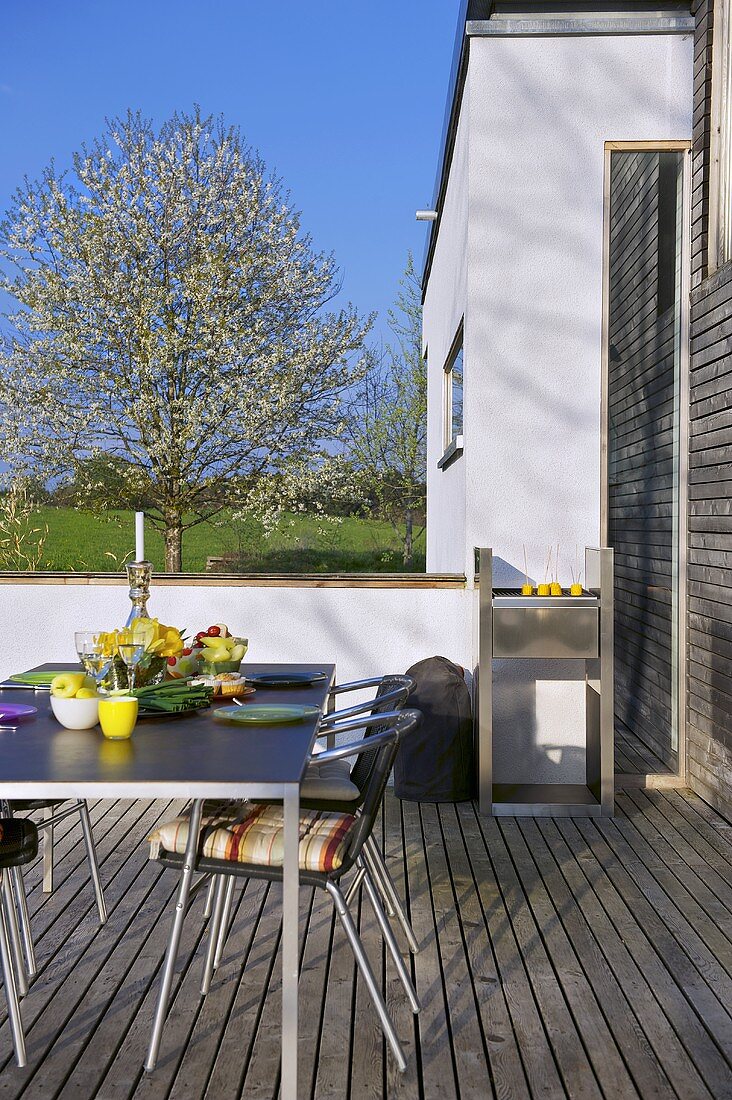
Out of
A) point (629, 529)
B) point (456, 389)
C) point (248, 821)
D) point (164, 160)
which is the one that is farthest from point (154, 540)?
point (248, 821)

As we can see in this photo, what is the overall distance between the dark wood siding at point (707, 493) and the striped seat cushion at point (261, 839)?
2.39 metres

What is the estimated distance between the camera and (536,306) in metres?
4.72

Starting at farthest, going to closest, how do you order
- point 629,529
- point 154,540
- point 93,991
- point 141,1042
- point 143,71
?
point 143,71
point 154,540
point 629,529
point 93,991
point 141,1042

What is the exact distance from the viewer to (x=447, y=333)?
700 cm

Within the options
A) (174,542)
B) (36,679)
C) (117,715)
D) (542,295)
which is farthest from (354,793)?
(174,542)

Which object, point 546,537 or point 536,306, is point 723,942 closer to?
A: point 546,537

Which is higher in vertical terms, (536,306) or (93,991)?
(536,306)

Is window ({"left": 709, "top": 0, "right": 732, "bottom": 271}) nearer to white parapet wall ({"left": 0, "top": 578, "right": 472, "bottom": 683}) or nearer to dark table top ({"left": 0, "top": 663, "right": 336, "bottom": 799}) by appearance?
white parapet wall ({"left": 0, "top": 578, "right": 472, "bottom": 683})

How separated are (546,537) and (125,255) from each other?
8.58m

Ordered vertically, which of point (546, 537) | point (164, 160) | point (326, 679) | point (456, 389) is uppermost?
point (164, 160)

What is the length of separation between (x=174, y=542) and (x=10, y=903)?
30.7ft

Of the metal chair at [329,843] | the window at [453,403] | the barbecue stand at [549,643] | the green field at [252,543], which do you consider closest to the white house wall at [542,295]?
the barbecue stand at [549,643]

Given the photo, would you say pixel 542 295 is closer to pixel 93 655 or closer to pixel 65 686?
pixel 93 655

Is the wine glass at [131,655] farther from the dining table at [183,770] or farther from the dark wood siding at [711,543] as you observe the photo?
the dark wood siding at [711,543]
